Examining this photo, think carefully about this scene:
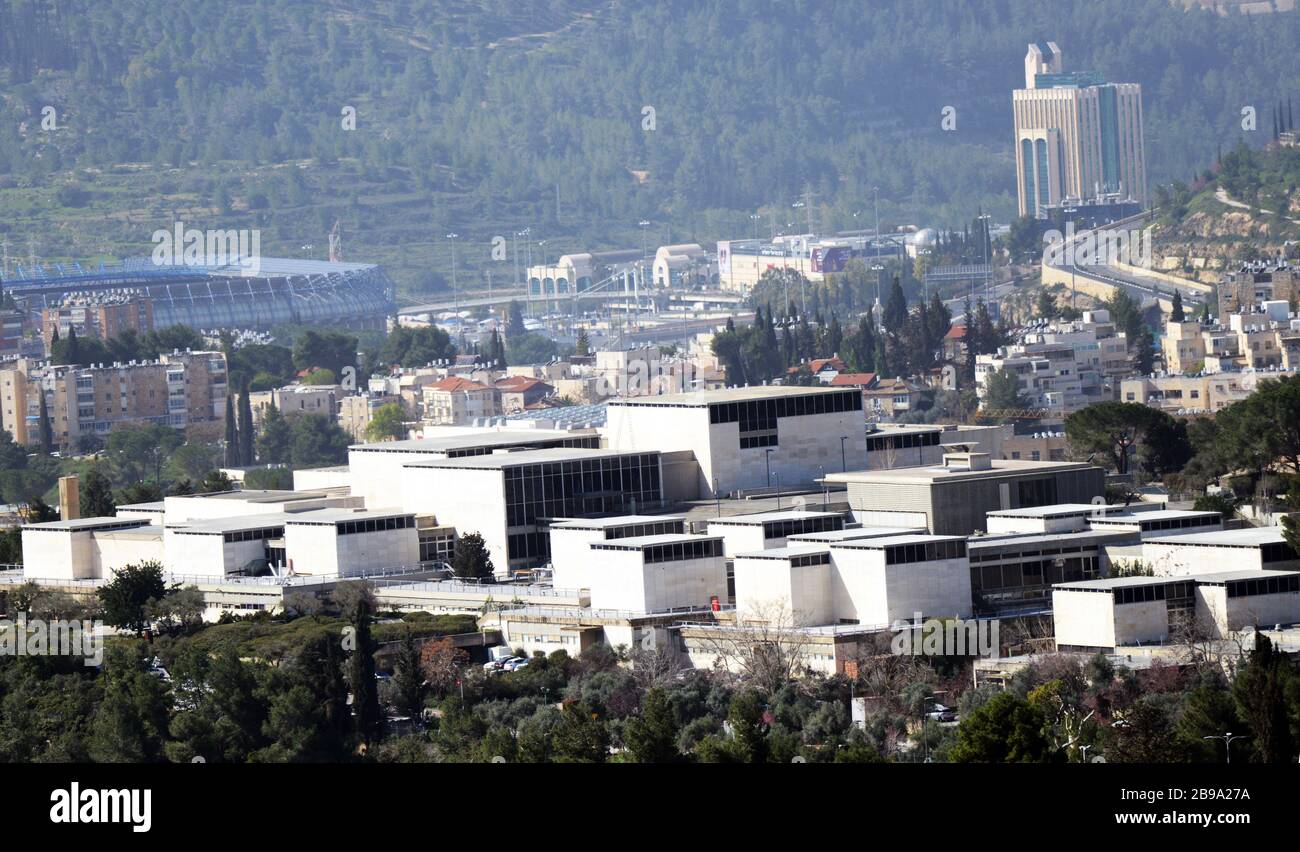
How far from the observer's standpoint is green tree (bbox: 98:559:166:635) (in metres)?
50.2

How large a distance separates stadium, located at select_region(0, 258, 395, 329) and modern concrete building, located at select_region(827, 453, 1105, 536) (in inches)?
4511

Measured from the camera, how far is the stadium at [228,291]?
170 m

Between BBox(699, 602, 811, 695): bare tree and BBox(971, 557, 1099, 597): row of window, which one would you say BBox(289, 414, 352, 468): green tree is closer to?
BBox(971, 557, 1099, 597): row of window

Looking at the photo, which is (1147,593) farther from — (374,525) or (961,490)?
(374,525)

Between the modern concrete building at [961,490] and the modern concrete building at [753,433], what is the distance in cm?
248

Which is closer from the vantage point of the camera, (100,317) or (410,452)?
(410,452)

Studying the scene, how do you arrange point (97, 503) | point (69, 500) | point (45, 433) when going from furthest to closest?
point (45, 433), point (97, 503), point (69, 500)

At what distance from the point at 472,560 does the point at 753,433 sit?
25.9 feet

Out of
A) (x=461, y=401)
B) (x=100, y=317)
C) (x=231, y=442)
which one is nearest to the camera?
(x=231, y=442)

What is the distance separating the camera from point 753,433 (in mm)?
56844

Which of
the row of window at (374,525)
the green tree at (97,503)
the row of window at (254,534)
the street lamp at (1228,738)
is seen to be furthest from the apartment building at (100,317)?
the street lamp at (1228,738)

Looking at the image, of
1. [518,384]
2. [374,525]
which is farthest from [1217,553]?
[518,384]

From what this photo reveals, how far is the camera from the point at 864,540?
44.8m

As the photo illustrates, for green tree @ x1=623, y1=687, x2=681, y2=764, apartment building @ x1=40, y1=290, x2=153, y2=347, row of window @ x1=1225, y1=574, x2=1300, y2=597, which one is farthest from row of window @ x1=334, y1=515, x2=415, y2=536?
apartment building @ x1=40, y1=290, x2=153, y2=347
